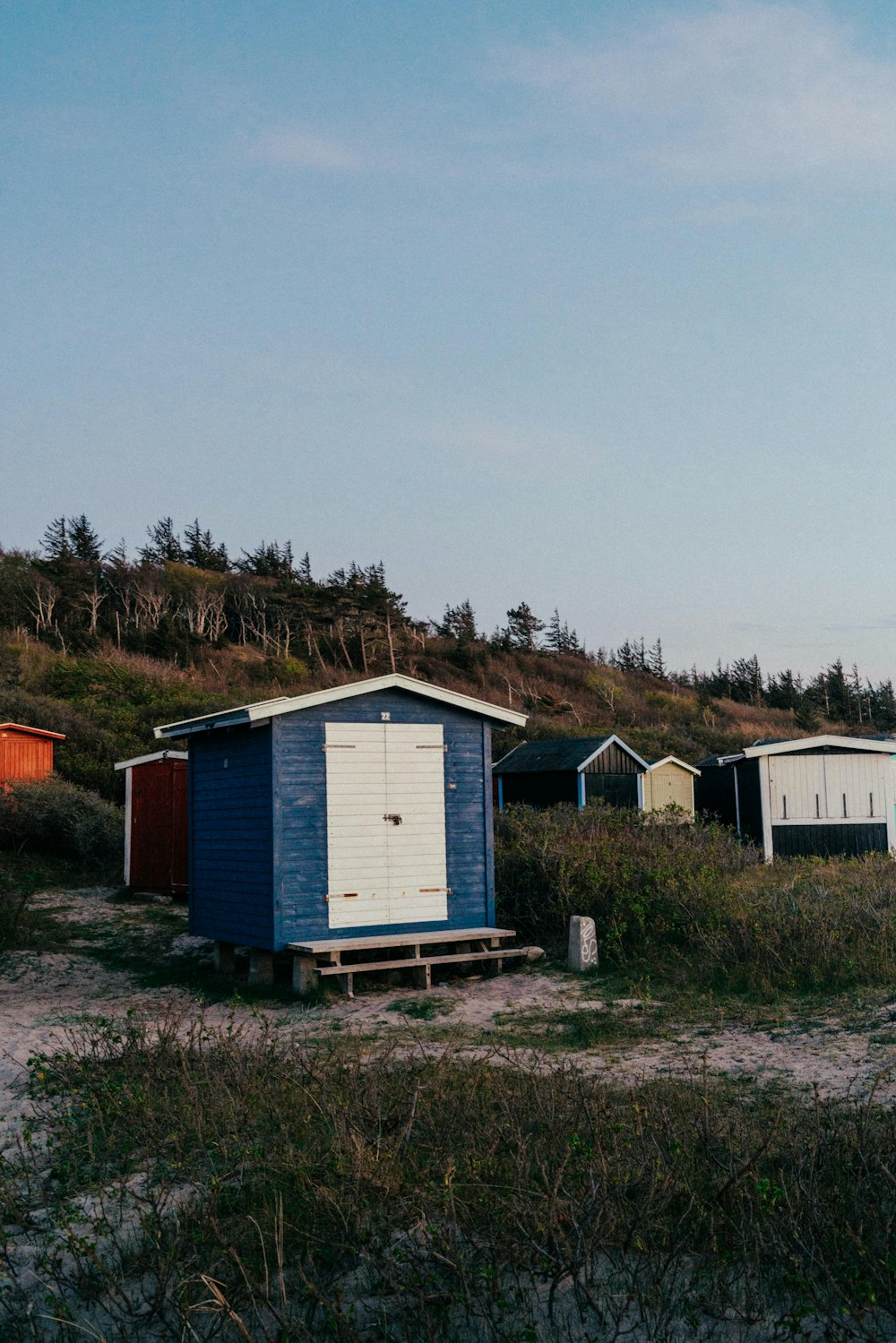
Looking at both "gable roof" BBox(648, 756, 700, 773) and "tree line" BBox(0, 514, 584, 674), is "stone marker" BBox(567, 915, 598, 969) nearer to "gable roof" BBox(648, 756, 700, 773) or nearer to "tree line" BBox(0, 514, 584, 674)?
"gable roof" BBox(648, 756, 700, 773)

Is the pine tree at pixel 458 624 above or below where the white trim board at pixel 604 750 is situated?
above

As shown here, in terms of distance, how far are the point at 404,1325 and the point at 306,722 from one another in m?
8.50

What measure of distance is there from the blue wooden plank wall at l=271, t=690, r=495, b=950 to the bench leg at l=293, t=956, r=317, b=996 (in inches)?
11.1

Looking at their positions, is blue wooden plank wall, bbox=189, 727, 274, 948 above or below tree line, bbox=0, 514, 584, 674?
below

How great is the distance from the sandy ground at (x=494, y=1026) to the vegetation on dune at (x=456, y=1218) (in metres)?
0.89

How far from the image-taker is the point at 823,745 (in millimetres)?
23312

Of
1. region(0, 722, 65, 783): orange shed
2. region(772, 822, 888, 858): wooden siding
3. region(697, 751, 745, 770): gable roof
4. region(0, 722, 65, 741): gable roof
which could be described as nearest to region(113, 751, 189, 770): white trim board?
region(0, 722, 65, 783): orange shed

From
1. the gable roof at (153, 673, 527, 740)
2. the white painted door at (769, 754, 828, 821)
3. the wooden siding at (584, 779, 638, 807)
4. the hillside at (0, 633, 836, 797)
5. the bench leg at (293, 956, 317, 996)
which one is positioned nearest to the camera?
the bench leg at (293, 956, 317, 996)

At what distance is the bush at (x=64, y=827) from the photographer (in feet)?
71.5

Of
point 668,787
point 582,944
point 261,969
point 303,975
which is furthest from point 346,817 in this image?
point 668,787

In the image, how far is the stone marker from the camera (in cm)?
1234

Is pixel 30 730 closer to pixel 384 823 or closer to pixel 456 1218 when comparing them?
pixel 384 823

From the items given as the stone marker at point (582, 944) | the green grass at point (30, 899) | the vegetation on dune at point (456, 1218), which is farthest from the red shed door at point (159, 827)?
the vegetation on dune at point (456, 1218)

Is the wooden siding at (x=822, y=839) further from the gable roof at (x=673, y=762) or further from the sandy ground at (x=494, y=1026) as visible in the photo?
the sandy ground at (x=494, y=1026)
